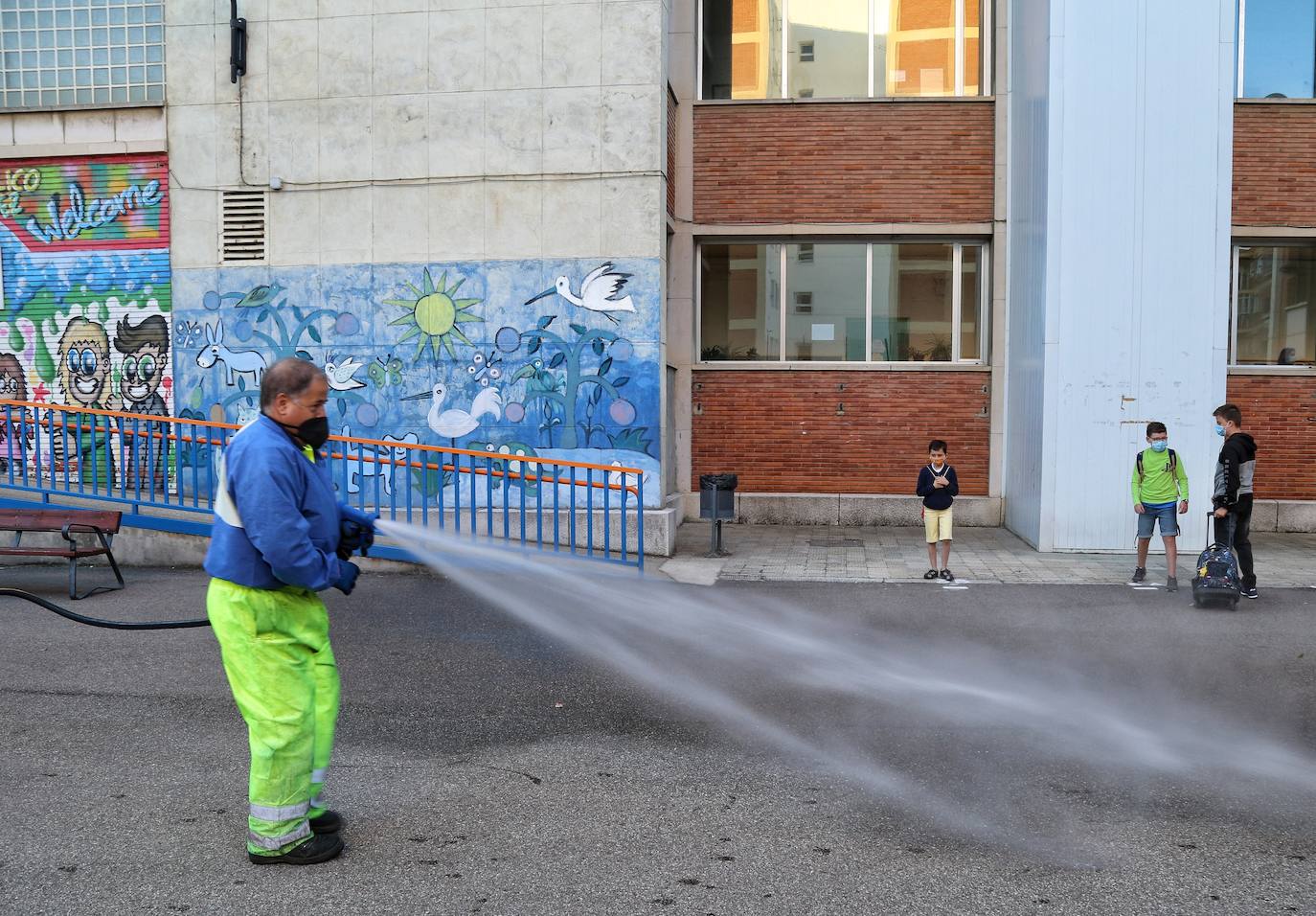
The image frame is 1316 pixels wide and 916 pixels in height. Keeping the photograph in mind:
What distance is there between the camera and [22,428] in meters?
11.9

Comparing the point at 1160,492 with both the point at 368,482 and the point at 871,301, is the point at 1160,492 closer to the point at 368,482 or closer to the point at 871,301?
the point at 871,301

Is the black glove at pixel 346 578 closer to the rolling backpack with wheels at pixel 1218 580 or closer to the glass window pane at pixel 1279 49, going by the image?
the rolling backpack with wheels at pixel 1218 580

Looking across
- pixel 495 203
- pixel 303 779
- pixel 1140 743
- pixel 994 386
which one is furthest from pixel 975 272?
pixel 303 779

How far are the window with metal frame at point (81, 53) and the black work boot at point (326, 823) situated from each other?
476 inches

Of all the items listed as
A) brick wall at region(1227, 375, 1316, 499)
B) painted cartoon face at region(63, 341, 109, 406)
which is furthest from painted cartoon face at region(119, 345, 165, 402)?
brick wall at region(1227, 375, 1316, 499)

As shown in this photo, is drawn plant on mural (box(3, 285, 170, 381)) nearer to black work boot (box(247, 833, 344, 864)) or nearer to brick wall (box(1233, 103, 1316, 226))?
black work boot (box(247, 833, 344, 864))

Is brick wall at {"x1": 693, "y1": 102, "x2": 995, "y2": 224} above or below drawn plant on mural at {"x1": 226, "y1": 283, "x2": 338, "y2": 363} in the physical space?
above

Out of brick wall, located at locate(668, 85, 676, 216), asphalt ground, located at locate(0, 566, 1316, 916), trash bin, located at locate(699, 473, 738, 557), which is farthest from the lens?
brick wall, located at locate(668, 85, 676, 216)

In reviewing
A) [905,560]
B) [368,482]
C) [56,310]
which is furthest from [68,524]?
[905,560]

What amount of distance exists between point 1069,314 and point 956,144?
3517 millimetres

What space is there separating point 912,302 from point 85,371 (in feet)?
36.2

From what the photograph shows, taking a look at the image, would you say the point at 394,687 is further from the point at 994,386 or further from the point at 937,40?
the point at 937,40

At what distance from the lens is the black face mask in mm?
4441

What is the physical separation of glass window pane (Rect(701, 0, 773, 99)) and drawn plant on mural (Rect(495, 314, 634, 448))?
14.7 feet
